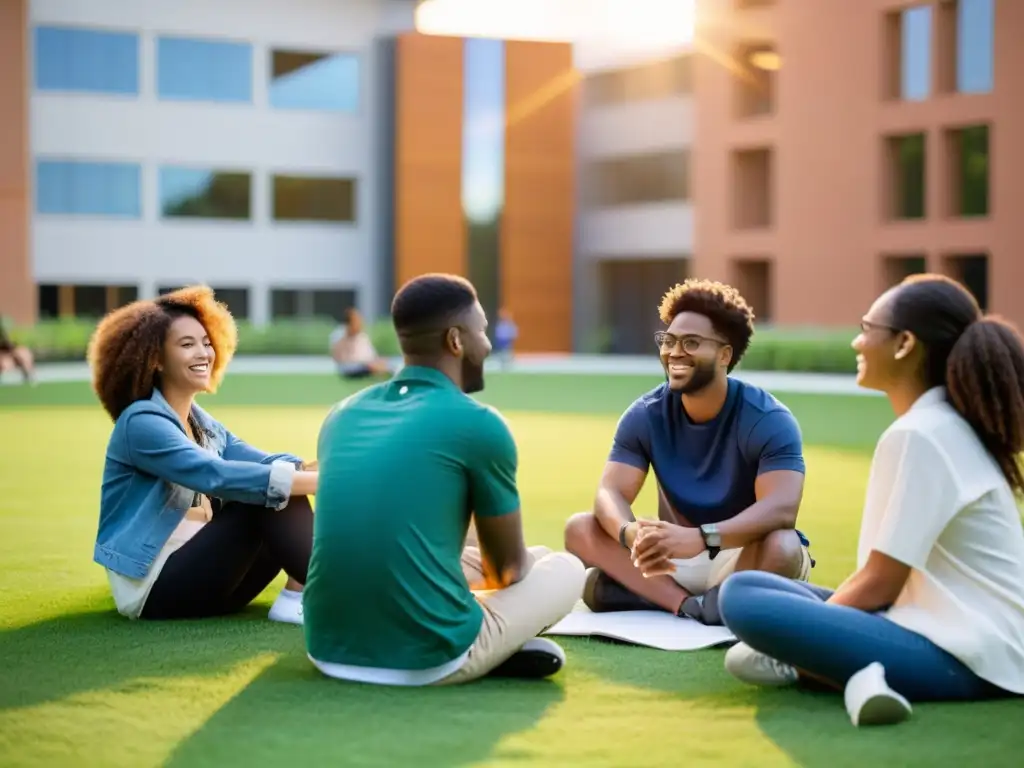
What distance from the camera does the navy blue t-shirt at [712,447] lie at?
23.0 feet

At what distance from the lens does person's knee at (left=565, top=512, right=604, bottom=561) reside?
7.46 metres

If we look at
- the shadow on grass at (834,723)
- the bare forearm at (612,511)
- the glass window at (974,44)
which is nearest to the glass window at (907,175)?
the glass window at (974,44)

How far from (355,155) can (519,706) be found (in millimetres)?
46980

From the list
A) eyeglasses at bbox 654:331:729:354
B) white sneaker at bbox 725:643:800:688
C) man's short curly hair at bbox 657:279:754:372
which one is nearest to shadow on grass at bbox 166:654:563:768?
white sneaker at bbox 725:643:800:688

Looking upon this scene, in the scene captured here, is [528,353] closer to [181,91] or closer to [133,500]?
[181,91]

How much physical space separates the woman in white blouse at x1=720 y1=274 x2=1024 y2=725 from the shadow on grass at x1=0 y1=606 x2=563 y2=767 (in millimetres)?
1054

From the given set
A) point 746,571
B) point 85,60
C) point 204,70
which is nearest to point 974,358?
point 746,571

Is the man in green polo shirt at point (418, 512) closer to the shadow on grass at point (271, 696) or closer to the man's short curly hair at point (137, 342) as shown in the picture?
the shadow on grass at point (271, 696)

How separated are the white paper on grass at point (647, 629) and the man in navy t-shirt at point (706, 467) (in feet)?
0.34

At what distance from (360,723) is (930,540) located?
6.43 ft

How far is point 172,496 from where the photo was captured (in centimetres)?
718

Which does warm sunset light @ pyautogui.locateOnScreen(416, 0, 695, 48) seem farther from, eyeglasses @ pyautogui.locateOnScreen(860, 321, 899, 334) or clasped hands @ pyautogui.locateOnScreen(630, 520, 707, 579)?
eyeglasses @ pyautogui.locateOnScreen(860, 321, 899, 334)

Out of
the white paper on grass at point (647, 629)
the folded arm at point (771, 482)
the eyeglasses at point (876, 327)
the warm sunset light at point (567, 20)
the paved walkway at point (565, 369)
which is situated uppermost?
the warm sunset light at point (567, 20)

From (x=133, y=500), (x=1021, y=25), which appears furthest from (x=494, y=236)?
(x=133, y=500)
